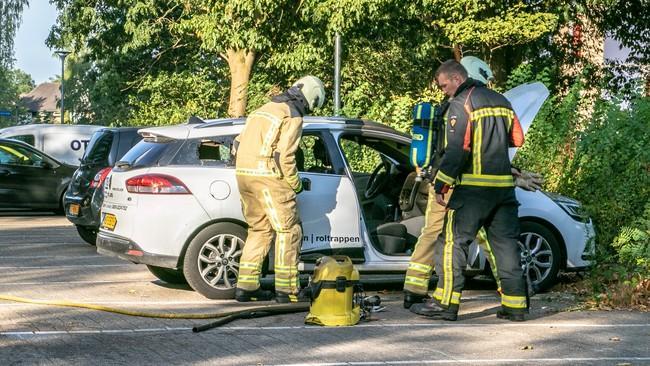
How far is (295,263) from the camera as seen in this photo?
33.6ft

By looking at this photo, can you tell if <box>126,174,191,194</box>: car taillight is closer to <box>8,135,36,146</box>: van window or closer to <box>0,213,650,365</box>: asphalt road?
<box>0,213,650,365</box>: asphalt road

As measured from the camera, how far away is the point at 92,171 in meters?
16.1

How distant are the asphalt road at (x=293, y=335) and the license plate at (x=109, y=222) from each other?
60cm

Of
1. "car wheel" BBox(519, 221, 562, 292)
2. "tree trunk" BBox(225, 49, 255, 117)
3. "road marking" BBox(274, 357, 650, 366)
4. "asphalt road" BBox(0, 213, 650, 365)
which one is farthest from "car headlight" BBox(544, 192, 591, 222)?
"tree trunk" BBox(225, 49, 255, 117)

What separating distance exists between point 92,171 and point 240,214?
5867 mm

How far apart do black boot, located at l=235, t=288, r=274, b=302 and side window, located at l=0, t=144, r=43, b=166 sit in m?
13.8

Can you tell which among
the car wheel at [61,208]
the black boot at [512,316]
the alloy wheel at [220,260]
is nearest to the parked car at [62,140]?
the car wheel at [61,208]

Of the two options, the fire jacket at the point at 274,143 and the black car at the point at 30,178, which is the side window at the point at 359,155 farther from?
the black car at the point at 30,178

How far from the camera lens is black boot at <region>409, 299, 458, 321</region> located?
955 cm

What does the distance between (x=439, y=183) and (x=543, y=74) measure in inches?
244

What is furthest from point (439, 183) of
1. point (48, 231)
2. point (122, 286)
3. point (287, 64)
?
point (287, 64)

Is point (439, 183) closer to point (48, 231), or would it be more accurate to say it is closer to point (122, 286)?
point (122, 286)

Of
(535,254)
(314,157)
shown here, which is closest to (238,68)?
(314,157)

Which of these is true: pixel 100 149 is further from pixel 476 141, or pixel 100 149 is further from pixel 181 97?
pixel 181 97
